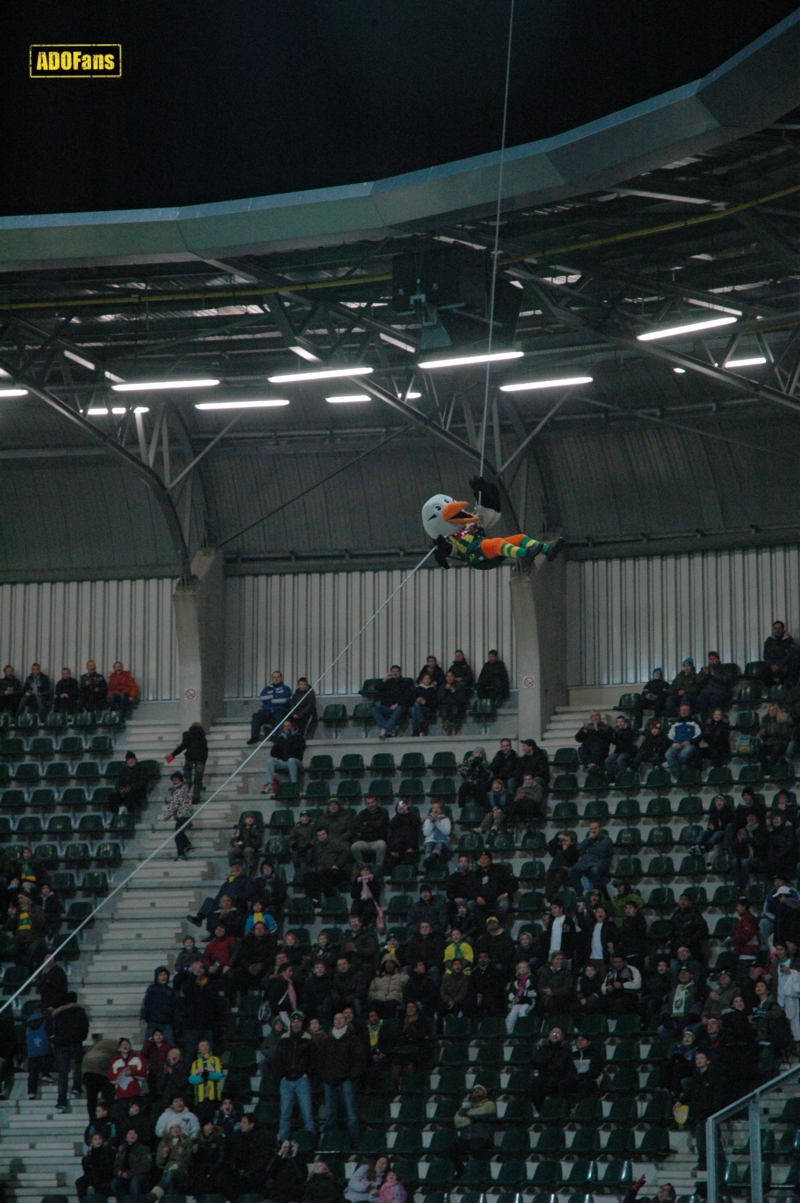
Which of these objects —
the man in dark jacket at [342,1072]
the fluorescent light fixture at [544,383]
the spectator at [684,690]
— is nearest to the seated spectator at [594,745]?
the spectator at [684,690]

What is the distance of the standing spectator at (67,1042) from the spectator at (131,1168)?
2022 mm

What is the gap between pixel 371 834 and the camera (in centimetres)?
2297

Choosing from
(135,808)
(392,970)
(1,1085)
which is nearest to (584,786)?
(392,970)

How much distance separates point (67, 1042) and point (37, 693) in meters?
9.08

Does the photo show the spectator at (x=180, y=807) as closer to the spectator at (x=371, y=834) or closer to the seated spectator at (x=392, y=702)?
the spectator at (x=371, y=834)

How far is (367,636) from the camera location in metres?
28.6

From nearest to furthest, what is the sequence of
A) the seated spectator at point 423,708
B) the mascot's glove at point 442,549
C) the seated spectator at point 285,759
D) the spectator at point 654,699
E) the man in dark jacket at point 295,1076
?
the mascot's glove at point 442,549, the man in dark jacket at point 295,1076, the spectator at point 654,699, the seated spectator at point 285,759, the seated spectator at point 423,708

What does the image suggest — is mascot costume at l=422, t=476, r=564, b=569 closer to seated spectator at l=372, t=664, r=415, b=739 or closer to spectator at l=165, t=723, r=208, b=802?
seated spectator at l=372, t=664, r=415, b=739

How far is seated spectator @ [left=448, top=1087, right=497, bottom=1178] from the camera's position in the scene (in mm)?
17375

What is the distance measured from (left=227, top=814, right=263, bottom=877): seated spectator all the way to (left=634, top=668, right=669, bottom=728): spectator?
18.6 ft

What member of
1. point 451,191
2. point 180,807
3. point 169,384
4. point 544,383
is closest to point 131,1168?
point 180,807

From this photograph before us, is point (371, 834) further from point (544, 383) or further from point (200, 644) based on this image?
point (544, 383)

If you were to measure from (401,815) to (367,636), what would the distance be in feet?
20.2

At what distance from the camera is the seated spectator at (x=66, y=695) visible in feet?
91.5
